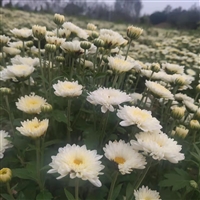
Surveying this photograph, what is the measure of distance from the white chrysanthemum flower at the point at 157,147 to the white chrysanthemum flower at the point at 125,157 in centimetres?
2

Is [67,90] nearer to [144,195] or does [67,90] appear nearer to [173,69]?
[144,195]

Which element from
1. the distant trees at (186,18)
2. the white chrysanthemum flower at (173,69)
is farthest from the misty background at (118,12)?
the white chrysanthemum flower at (173,69)

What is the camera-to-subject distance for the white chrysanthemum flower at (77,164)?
2.86 ft

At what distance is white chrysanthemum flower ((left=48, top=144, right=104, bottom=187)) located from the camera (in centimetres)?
87

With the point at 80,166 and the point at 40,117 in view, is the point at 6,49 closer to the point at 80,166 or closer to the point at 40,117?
the point at 40,117

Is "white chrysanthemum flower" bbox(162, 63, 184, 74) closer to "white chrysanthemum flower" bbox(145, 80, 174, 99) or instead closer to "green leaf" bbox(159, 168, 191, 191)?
"white chrysanthemum flower" bbox(145, 80, 174, 99)

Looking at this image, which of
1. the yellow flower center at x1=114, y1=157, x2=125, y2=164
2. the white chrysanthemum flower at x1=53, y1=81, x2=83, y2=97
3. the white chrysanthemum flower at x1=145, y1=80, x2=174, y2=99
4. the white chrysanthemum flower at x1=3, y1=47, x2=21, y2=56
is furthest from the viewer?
the white chrysanthemum flower at x1=3, y1=47, x2=21, y2=56

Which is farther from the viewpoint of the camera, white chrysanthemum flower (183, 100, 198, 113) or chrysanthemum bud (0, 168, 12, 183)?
white chrysanthemum flower (183, 100, 198, 113)

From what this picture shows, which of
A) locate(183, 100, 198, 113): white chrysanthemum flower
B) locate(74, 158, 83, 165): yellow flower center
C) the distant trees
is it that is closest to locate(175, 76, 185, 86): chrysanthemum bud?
locate(183, 100, 198, 113): white chrysanthemum flower

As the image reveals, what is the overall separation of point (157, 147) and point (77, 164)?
256 mm

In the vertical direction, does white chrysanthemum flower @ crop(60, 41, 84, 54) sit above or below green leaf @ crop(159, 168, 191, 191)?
above

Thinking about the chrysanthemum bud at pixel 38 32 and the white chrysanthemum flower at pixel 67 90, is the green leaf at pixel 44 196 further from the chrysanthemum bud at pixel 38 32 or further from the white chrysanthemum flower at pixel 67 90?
the chrysanthemum bud at pixel 38 32

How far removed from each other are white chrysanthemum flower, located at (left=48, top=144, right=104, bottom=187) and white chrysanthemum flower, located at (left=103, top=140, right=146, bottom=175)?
6 centimetres

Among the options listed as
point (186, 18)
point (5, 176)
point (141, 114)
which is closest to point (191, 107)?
point (141, 114)
